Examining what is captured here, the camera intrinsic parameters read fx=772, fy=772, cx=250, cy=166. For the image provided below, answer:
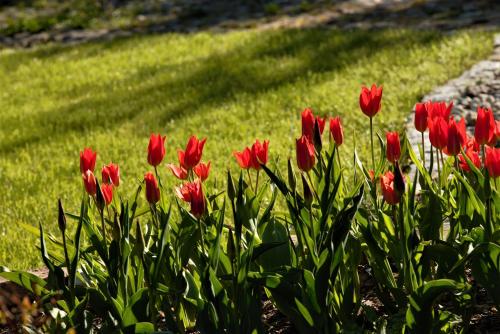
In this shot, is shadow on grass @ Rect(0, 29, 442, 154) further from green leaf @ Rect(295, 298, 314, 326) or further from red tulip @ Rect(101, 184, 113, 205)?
green leaf @ Rect(295, 298, 314, 326)

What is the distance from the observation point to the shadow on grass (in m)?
6.19

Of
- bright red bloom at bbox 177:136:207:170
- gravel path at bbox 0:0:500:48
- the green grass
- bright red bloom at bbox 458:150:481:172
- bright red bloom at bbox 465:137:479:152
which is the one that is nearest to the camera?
bright red bloom at bbox 177:136:207:170

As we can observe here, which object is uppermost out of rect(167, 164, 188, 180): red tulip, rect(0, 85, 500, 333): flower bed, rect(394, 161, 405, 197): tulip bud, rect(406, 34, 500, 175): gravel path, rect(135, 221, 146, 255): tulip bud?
rect(394, 161, 405, 197): tulip bud

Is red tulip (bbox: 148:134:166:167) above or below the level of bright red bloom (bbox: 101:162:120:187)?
above

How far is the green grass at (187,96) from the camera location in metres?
5.06

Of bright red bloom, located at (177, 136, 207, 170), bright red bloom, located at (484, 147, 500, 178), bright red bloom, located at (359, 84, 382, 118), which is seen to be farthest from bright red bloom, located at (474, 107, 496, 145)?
bright red bloom, located at (177, 136, 207, 170)

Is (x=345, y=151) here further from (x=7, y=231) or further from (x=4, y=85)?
(x=4, y=85)

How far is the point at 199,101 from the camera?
20.7 ft

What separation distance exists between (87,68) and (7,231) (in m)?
3.78

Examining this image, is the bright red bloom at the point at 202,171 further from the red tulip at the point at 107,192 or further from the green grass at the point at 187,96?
the green grass at the point at 187,96

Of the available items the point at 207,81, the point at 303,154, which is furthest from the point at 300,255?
the point at 207,81

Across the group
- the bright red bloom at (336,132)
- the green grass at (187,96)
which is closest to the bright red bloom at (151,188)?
the bright red bloom at (336,132)

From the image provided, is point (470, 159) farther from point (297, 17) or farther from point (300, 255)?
point (297, 17)

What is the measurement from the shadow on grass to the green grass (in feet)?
0.04
